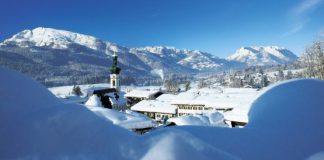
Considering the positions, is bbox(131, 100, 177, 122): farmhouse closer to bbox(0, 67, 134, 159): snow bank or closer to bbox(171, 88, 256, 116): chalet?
bbox(171, 88, 256, 116): chalet

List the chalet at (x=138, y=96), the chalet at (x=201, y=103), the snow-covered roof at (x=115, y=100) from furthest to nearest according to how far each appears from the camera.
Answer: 1. the chalet at (x=138, y=96)
2. the snow-covered roof at (x=115, y=100)
3. the chalet at (x=201, y=103)

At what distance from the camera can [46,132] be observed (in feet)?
7.45

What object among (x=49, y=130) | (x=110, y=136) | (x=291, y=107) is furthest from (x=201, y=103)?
(x=49, y=130)

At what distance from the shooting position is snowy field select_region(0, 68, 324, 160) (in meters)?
2.21

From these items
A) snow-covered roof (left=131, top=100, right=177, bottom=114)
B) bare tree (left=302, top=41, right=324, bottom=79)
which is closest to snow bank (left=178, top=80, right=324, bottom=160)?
bare tree (left=302, top=41, right=324, bottom=79)

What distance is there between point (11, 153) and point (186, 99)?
198 feet

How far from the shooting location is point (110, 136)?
235cm

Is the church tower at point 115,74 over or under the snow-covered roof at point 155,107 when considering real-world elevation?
over

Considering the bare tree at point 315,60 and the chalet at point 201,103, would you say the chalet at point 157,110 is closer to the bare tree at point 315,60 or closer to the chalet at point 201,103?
the chalet at point 201,103

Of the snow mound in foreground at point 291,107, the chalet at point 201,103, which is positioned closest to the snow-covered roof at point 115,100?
the chalet at point 201,103

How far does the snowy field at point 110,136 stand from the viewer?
221 centimetres

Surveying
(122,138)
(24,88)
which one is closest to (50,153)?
(122,138)

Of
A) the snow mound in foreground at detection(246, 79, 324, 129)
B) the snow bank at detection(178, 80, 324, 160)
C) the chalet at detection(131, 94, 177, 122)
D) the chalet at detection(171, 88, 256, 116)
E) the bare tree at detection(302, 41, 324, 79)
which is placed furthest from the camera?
the chalet at detection(131, 94, 177, 122)

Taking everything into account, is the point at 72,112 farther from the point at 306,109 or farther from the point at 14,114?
the point at 306,109
